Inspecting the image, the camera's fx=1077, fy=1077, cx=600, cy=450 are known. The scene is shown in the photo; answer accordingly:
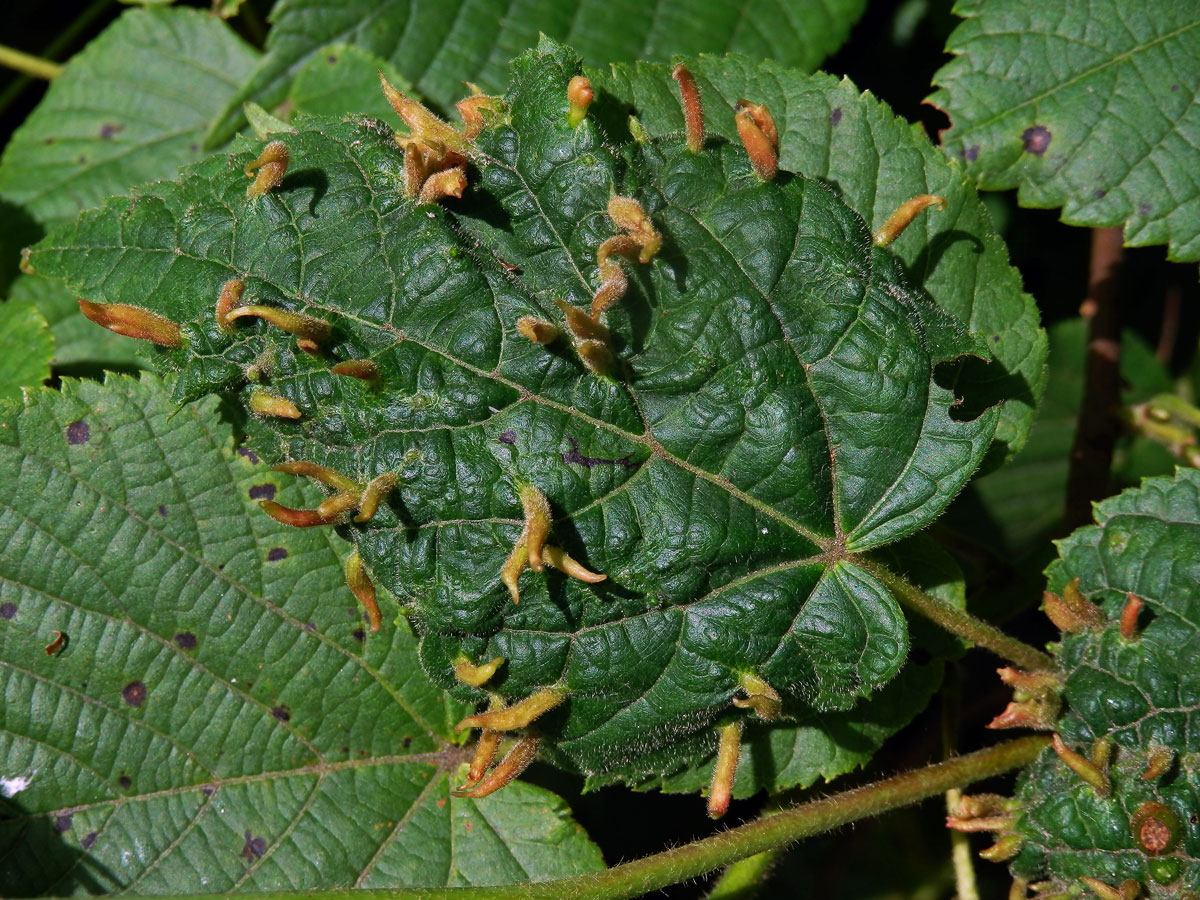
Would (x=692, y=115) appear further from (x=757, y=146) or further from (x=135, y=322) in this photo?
(x=135, y=322)

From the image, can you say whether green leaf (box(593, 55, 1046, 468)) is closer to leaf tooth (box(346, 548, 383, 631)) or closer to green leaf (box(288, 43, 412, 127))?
green leaf (box(288, 43, 412, 127))

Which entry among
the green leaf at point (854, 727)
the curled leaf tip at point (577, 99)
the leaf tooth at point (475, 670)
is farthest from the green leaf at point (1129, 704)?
the curled leaf tip at point (577, 99)

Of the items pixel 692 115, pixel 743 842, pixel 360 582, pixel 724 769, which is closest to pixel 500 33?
pixel 692 115

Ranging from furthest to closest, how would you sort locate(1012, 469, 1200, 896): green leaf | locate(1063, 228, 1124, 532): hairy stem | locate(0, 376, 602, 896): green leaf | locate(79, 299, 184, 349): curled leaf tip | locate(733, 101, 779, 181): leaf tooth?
1. locate(1063, 228, 1124, 532): hairy stem
2. locate(0, 376, 602, 896): green leaf
3. locate(1012, 469, 1200, 896): green leaf
4. locate(733, 101, 779, 181): leaf tooth
5. locate(79, 299, 184, 349): curled leaf tip

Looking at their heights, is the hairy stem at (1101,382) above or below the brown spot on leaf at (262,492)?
above

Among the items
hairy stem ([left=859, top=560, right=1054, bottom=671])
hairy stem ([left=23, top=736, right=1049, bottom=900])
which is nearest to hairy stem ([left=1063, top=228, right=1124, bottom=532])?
hairy stem ([left=859, top=560, right=1054, bottom=671])

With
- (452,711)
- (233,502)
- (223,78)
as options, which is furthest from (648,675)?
(223,78)

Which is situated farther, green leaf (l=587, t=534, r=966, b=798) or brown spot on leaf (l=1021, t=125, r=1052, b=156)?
brown spot on leaf (l=1021, t=125, r=1052, b=156)

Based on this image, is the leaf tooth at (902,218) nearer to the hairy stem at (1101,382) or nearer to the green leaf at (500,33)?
the green leaf at (500,33)
